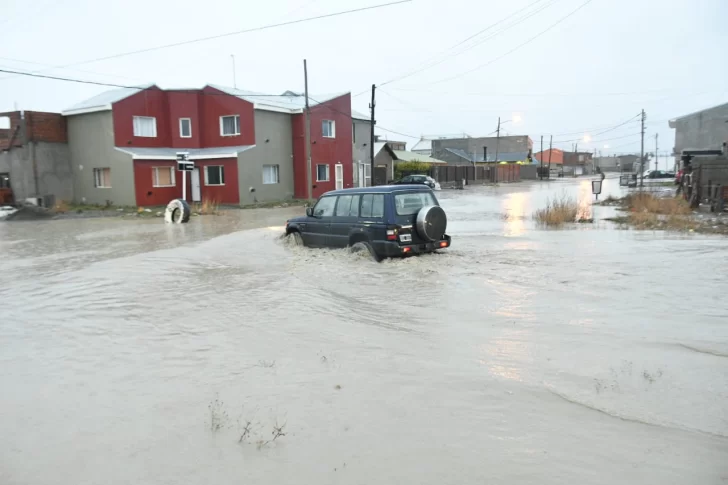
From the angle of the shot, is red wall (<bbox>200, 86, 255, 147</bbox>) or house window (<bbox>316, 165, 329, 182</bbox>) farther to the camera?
house window (<bbox>316, 165, 329, 182</bbox>)

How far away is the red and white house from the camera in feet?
97.7

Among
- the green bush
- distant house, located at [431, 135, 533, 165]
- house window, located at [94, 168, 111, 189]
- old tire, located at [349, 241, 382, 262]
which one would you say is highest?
distant house, located at [431, 135, 533, 165]

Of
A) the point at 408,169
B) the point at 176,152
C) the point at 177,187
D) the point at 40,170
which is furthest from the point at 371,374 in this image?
the point at 408,169

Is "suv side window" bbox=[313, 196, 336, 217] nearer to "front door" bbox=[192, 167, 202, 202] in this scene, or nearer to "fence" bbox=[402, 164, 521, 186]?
"front door" bbox=[192, 167, 202, 202]

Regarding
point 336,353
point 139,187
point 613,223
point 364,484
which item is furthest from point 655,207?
point 139,187

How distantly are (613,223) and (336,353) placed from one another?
15.1 meters

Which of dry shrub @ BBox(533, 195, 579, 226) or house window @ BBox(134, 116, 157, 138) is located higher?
house window @ BBox(134, 116, 157, 138)

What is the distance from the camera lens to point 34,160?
1187 inches

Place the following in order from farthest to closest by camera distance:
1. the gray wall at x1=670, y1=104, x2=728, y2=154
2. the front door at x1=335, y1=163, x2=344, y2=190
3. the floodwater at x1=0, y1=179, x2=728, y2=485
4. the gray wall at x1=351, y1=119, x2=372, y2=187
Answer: the gray wall at x1=670, y1=104, x2=728, y2=154
the gray wall at x1=351, y1=119, x2=372, y2=187
the front door at x1=335, y1=163, x2=344, y2=190
the floodwater at x1=0, y1=179, x2=728, y2=485

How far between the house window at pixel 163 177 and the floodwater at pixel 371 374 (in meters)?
20.5

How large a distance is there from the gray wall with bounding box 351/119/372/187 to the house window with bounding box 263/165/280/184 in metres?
8.02

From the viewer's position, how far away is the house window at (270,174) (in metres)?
32.6

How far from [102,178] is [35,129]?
4.31 metres

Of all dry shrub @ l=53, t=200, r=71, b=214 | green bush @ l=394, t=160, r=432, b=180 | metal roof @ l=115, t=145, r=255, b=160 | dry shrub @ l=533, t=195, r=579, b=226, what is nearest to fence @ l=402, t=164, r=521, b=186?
green bush @ l=394, t=160, r=432, b=180
